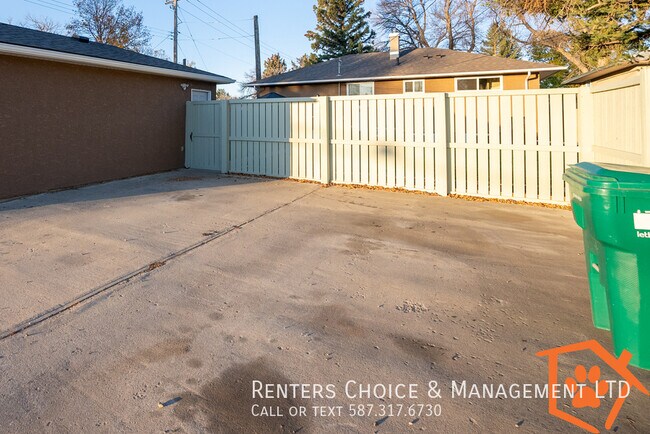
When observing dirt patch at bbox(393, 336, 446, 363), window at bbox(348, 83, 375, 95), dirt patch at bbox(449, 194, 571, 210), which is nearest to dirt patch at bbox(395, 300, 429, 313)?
dirt patch at bbox(393, 336, 446, 363)

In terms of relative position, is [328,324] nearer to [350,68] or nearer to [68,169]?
[68,169]

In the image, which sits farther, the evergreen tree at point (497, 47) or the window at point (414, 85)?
the evergreen tree at point (497, 47)

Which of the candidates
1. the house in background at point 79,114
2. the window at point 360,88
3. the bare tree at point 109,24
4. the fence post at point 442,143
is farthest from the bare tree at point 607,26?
the bare tree at point 109,24

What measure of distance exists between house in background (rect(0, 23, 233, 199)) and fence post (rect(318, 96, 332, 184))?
15.5ft

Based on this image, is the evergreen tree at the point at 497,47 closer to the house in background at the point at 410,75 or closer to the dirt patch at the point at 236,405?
the house in background at the point at 410,75

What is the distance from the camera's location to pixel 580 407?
2.09m

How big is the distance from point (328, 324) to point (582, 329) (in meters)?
1.84

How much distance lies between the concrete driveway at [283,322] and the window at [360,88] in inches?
463

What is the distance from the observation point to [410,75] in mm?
15461

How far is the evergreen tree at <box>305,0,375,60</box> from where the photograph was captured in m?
30.2

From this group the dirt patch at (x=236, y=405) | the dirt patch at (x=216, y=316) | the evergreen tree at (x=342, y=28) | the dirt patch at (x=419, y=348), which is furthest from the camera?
the evergreen tree at (x=342, y=28)

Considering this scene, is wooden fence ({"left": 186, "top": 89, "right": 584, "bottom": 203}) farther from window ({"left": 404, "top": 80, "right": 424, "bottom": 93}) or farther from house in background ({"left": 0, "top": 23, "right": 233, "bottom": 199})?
window ({"left": 404, "top": 80, "right": 424, "bottom": 93})

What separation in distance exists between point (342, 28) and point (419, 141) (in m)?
26.1

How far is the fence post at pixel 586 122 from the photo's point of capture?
6.37 meters
